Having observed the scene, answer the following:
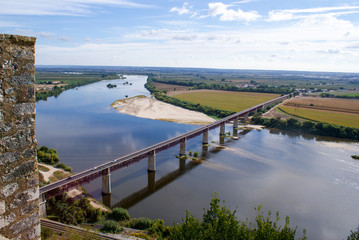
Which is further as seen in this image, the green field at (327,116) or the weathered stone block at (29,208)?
the green field at (327,116)

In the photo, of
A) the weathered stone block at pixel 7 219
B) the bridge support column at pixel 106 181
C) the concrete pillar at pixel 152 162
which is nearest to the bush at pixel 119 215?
the bridge support column at pixel 106 181

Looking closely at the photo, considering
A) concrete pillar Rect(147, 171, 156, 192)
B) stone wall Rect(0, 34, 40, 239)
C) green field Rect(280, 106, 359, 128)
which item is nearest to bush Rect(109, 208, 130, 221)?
concrete pillar Rect(147, 171, 156, 192)

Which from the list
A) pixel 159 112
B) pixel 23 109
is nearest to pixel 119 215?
pixel 23 109

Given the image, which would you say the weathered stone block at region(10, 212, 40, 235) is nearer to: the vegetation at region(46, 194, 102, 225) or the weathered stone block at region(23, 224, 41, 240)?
the weathered stone block at region(23, 224, 41, 240)

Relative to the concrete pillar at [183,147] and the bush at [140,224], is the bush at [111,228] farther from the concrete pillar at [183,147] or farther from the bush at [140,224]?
the concrete pillar at [183,147]

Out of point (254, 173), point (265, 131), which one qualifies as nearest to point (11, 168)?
point (254, 173)

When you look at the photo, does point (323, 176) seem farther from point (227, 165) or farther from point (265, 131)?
point (265, 131)
